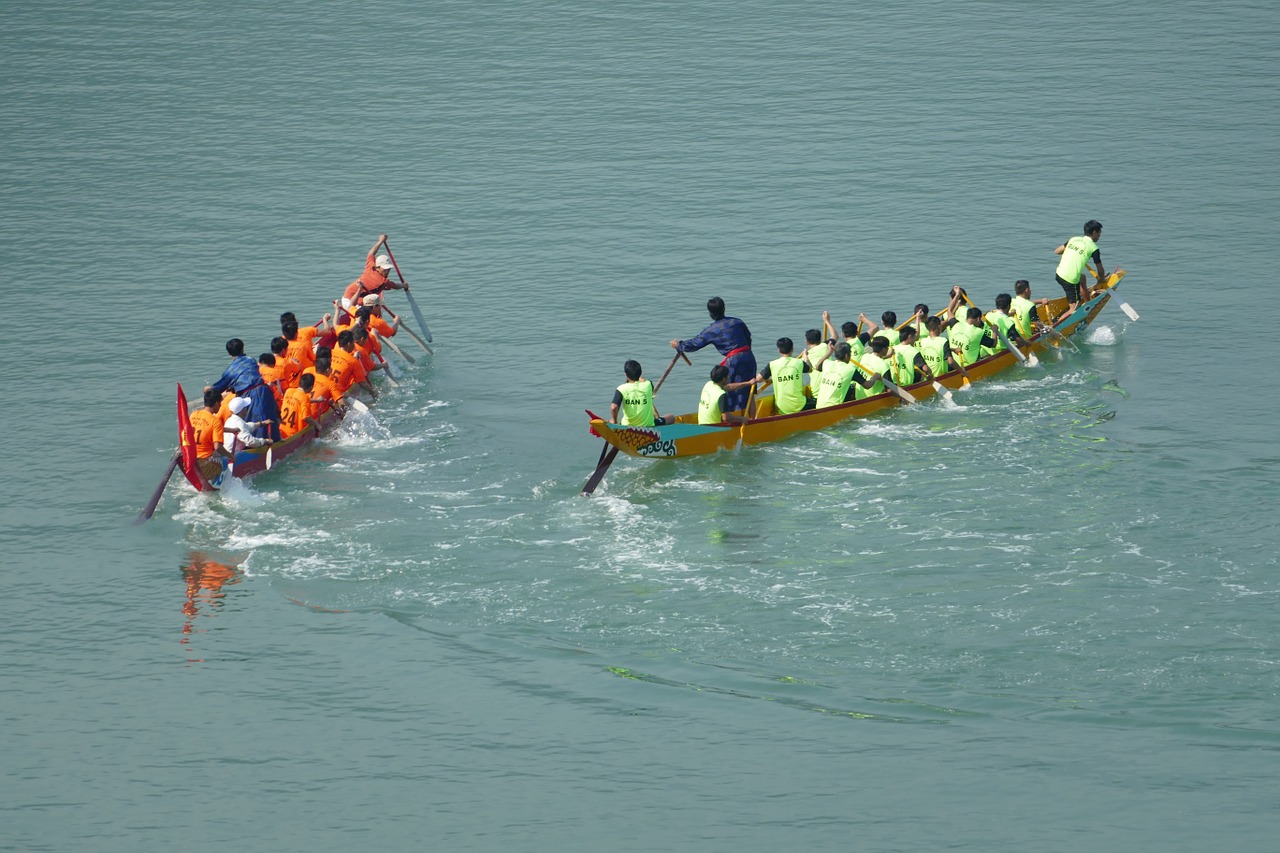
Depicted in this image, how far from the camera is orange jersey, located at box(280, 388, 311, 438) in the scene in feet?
85.0

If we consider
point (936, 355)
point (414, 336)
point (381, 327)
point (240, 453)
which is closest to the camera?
point (240, 453)

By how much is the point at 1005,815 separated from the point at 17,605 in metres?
13.2

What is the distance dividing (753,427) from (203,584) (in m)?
9.01

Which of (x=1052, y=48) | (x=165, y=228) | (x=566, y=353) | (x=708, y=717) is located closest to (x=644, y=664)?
(x=708, y=717)

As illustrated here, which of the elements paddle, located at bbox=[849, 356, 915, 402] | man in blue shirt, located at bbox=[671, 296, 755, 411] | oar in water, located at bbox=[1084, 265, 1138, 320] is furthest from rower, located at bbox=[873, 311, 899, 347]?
oar in water, located at bbox=[1084, 265, 1138, 320]

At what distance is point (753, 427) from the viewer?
2564 cm

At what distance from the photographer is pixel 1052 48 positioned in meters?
47.2

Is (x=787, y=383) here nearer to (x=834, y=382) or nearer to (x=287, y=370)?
(x=834, y=382)

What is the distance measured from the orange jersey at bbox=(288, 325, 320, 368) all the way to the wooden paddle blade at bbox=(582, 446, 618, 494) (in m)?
6.42

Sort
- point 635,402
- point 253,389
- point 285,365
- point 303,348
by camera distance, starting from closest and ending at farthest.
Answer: point 635,402
point 253,389
point 285,365
point 303,348

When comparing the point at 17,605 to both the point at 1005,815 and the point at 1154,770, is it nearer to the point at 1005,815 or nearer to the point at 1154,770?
the point at 1005,815

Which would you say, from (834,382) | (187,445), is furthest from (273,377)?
(834,382)

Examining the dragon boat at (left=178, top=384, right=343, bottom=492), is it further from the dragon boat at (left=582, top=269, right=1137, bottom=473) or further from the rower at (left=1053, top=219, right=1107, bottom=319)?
the rower at (left=1053, top=219, right=1107, bottom=319)

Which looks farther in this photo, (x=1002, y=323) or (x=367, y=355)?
(x=367, y=355)
